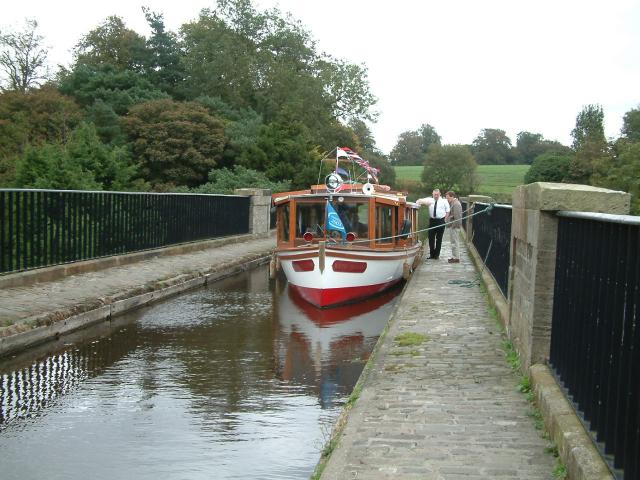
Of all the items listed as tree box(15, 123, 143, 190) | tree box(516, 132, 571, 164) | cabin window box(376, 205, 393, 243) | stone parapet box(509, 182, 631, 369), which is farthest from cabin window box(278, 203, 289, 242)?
tree box(516, 132, 571, 164)

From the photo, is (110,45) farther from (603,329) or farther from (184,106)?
(603,329)

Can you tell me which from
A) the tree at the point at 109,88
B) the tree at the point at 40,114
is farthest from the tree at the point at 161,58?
the tree at the point at 40,114

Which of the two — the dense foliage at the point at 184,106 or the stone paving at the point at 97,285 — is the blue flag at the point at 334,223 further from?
the dense foliage at the point at 184,106

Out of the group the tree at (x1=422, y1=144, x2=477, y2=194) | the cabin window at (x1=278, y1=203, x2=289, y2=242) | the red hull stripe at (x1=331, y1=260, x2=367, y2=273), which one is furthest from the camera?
the tree at (x1=422, y1=144, x2=477, y2=194)

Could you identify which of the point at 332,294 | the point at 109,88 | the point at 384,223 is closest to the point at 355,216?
the point at 384,223

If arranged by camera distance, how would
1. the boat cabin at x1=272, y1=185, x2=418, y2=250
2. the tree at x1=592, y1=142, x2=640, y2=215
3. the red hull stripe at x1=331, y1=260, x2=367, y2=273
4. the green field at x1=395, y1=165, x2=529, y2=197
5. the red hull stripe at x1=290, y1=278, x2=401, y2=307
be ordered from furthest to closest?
the green field at x1=395, y1=165, x2=529, y2=197 < the tree at x1=592, y1=142, x2=640, y2=215 < the boat cabin at x1=272, y1=185, x2=418, y2=250 < the red hull stripe at x1=331, y1=260, x2=367, y2=273 < the red hull stripe at x1=290, y1=278, x2=401, y2=307

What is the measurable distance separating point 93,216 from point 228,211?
33.7 feet

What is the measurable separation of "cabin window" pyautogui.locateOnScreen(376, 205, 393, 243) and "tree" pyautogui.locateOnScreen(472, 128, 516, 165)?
112 meters

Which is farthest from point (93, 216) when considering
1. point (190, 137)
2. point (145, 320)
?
point (190, 137)

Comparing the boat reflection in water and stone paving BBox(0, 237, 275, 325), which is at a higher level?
stone paving BBox(0, 237, 275, 325)

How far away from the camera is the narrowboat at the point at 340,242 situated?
1485 centimetres

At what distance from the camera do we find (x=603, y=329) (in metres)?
4.58

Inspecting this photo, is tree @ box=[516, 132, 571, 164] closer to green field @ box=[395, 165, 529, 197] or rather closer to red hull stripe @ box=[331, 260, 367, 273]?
green field @ box=[395, 165, 529, 197]

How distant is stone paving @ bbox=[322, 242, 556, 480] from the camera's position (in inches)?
195
